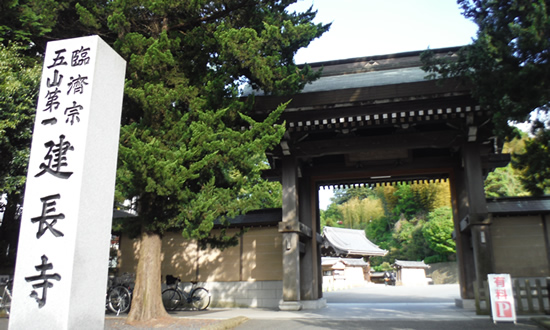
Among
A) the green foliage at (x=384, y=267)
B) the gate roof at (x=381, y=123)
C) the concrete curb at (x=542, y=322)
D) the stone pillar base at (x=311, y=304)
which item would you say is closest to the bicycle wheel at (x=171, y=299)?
the stone pillar base at (x=311, y=304)

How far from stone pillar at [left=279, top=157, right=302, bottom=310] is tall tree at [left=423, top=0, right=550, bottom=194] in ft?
17.0

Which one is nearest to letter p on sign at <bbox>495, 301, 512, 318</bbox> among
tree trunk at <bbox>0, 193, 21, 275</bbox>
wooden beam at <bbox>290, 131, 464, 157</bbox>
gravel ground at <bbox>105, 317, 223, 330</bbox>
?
wooden beam at <bbox>290, 131, 464, 157</bbox>

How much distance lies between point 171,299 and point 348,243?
2431 cm

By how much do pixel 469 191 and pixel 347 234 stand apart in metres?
27.4

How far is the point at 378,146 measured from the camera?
1052cm

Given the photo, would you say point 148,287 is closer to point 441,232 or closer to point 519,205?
point 519,205

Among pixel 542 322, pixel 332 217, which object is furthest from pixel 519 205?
pixel 332 217

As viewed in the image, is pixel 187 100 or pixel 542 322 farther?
pixel 187 100

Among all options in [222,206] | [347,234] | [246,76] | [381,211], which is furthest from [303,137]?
[381,211]

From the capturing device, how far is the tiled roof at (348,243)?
3040 centimetres

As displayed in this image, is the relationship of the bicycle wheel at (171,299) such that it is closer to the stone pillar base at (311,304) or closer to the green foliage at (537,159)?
the stone pillar base at (311,304)

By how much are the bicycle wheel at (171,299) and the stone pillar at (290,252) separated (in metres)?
3.29

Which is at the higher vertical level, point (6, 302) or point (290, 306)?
Result: point (6, 302)

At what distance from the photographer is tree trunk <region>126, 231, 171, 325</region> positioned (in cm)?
755
